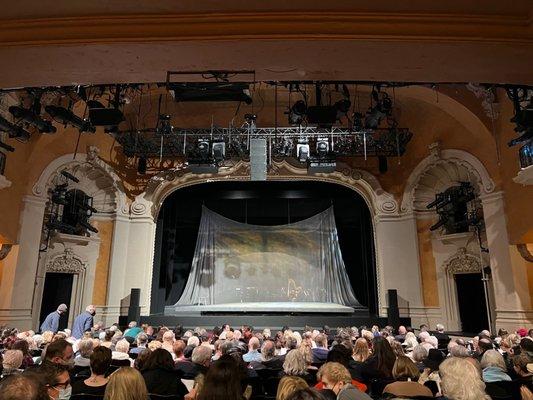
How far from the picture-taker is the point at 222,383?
2.13 m

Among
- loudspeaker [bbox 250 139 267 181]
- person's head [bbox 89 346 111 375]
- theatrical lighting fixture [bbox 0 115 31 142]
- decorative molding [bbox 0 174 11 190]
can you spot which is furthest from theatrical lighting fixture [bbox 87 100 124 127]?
person's head [bbox 89 346 111 375]

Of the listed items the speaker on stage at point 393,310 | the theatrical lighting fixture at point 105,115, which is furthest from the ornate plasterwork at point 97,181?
the speaker on stage at point 393,310

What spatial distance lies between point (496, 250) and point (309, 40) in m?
7.62

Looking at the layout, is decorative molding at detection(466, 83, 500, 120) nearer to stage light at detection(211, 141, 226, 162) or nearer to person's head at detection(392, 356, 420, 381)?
stage light at detection(211, 141, 226, 162)

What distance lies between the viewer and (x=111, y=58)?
118 inches

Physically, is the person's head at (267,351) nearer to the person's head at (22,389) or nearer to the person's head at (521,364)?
the person's head at (521,364)

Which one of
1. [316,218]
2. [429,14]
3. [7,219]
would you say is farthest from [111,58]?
[316,218]

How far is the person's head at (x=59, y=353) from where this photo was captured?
3.14m

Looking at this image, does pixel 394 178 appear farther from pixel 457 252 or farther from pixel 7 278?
pixel 7 278

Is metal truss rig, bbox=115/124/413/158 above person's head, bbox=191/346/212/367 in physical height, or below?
above

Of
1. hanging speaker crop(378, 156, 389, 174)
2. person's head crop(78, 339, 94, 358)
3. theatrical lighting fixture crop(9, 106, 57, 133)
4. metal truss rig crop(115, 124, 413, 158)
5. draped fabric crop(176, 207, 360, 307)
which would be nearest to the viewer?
person's head crop(78, 339, 94, 358)

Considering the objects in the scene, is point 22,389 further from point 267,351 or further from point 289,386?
point 267,351

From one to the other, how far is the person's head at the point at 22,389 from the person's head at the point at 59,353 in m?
1.64

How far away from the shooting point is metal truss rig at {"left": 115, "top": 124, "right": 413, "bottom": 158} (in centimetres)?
1023
